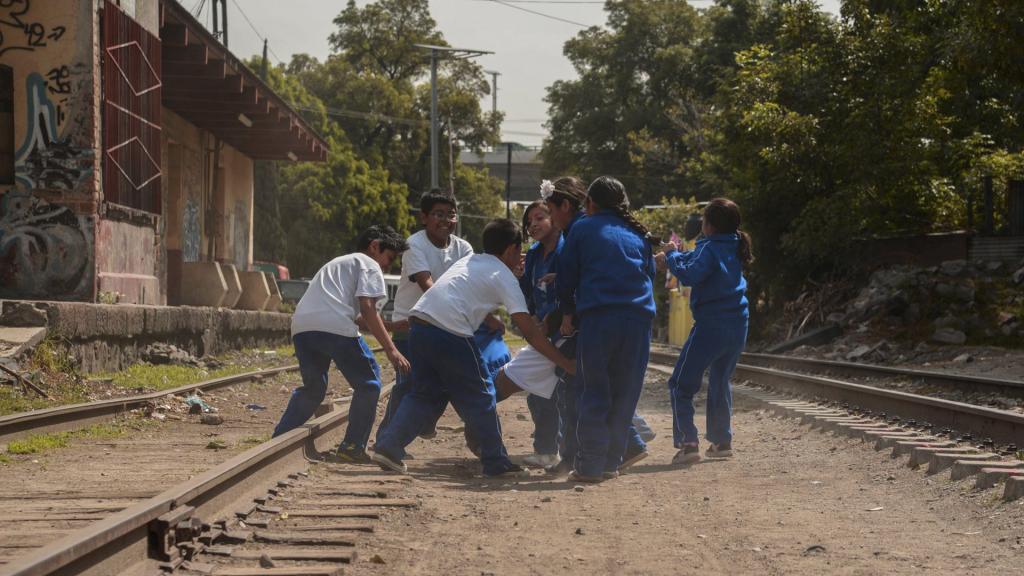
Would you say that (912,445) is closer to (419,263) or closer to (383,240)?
(419,263)

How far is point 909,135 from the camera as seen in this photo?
2561cm

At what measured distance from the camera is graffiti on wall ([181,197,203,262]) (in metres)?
24.6

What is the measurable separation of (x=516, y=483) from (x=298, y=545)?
7.80 ft

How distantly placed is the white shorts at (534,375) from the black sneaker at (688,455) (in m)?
1.20

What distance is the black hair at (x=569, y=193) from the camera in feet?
24.7

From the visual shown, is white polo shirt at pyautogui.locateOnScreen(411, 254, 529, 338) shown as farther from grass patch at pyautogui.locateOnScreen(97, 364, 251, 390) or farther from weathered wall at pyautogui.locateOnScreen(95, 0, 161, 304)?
weathered wall at pyautogui.locateOnScreen(95, 0, 161, 304)

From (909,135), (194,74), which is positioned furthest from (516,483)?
(909,135)

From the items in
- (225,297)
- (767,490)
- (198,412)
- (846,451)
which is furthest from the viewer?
(225,297)

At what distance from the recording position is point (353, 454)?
750cm

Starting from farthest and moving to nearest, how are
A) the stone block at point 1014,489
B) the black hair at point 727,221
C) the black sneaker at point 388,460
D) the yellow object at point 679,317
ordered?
the yellow object at point 679,317
the black hair at point 727,221
the black sneaker at point 388,460
the stone block at point 1014,489

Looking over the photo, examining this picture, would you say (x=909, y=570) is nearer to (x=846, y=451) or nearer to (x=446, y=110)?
(x=846, y=451)

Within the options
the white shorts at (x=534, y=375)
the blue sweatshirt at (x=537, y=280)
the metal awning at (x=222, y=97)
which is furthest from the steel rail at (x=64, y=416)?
the metal awning at (x=222, y=97)

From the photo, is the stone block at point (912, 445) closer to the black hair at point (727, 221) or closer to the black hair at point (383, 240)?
the black hair at point (727, 221)

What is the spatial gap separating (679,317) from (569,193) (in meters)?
33.6
